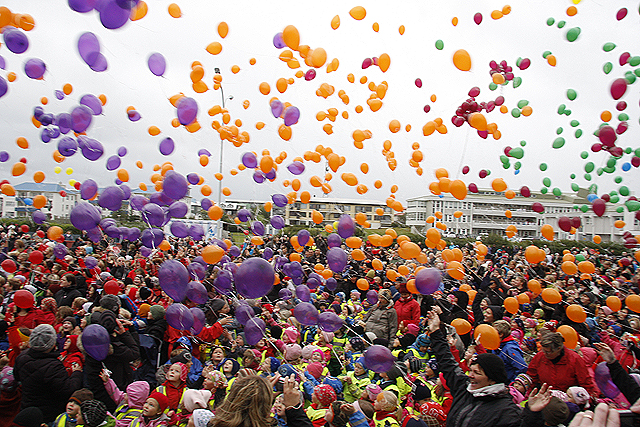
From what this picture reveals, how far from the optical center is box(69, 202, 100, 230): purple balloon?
440cm

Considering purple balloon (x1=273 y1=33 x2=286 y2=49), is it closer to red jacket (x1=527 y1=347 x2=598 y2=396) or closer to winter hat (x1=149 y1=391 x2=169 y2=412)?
winter hat (x1=149 y1=391 x2=169 y2=412)

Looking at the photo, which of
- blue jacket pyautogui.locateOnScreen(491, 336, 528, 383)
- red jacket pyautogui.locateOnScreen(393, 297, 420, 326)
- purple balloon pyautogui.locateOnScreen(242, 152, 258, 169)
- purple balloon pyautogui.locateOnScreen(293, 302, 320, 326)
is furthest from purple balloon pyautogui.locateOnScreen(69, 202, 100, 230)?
blue jacket pyautogui.locateOnScreen(491, 336, 528, 383)

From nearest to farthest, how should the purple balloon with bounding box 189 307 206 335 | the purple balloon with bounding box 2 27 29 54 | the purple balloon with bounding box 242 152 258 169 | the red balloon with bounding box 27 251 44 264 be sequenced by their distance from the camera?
the purple balloon with bounding box 2 27 29 54 < the purple balloon with bounding box 189 307 206 335 < the purple balloon with bounding box 242 152 258 169 < the red balloon with bounding box 27 251 44 264

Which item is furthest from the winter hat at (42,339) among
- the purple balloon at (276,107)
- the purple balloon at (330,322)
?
the purple balloon at (276,107)

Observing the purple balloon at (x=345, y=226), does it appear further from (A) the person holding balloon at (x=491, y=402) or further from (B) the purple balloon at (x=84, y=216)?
(A) the person holding balloon at (x=491, y=402)

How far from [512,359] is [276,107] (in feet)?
15.1

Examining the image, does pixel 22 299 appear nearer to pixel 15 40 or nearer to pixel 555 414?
pixel 15 40

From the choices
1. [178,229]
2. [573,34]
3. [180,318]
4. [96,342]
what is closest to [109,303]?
[96,342]

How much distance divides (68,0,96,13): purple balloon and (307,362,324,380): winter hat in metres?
3.49

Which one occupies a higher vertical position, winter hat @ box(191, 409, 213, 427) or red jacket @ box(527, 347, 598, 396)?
red jacket @ box(527, 347, 598, 396)

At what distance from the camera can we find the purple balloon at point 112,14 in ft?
9.43

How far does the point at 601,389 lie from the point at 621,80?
3.89 meters

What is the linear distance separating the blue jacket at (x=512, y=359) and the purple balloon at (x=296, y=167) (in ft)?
13.5

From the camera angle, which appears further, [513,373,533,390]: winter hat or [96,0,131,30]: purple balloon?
[513,373,533,390]: winter hat
